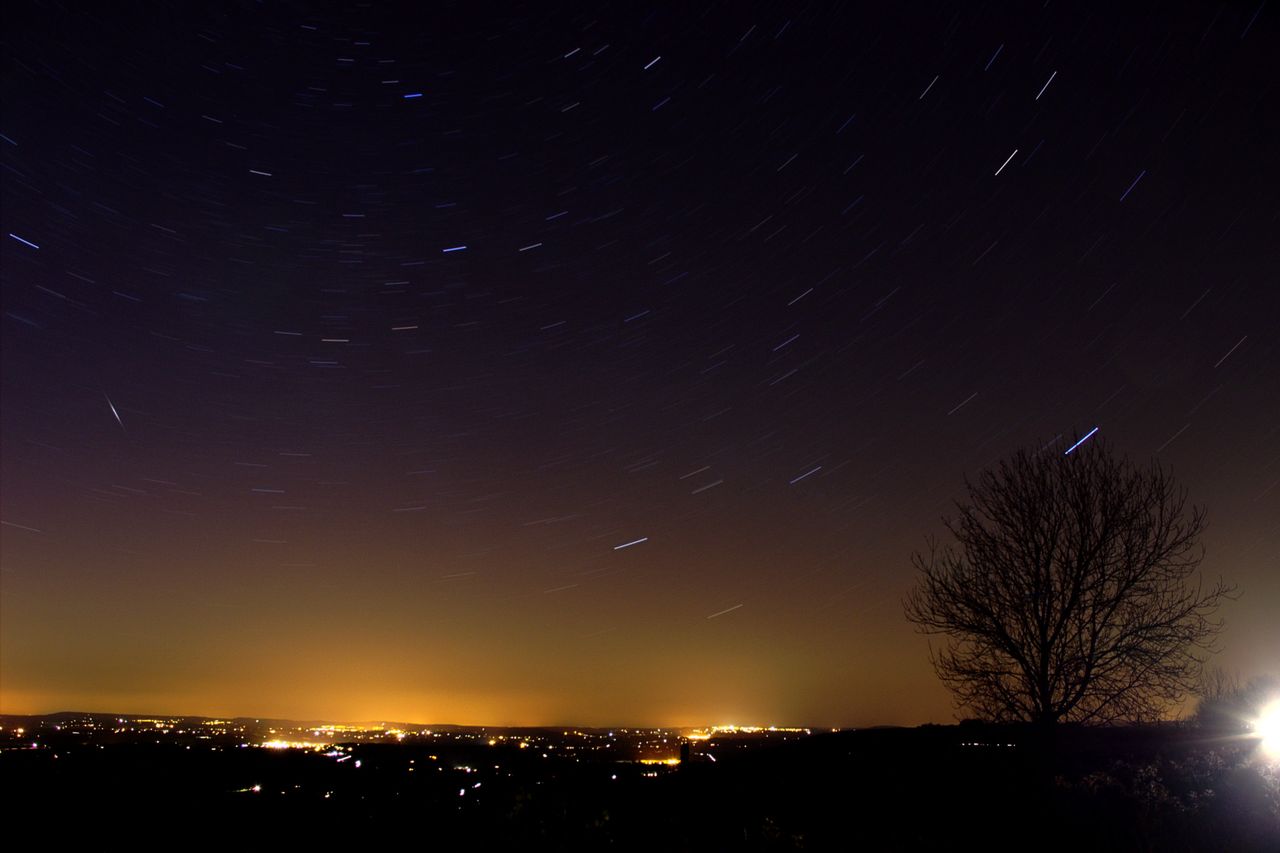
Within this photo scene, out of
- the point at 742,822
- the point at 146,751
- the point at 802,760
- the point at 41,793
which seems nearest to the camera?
the point at 742,822

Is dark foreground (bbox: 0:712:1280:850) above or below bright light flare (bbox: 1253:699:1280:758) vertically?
below

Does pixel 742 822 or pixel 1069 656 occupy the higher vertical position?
pixel 1069 656

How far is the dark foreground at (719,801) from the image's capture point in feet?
37.6

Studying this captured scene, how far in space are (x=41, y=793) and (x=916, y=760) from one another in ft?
58.8

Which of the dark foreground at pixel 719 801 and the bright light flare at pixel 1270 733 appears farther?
the bright light flare at pixel 1270 733

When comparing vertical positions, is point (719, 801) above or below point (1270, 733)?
below

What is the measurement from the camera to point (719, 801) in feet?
52.9

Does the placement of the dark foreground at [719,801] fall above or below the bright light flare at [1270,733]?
below

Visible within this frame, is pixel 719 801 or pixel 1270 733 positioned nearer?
pixel 719 801

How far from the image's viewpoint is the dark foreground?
37.6 feet

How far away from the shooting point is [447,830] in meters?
11.0

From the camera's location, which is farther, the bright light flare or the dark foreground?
the bright light flare

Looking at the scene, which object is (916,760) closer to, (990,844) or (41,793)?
(990,844)

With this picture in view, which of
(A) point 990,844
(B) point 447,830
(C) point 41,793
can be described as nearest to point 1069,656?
(A) point 990,844
